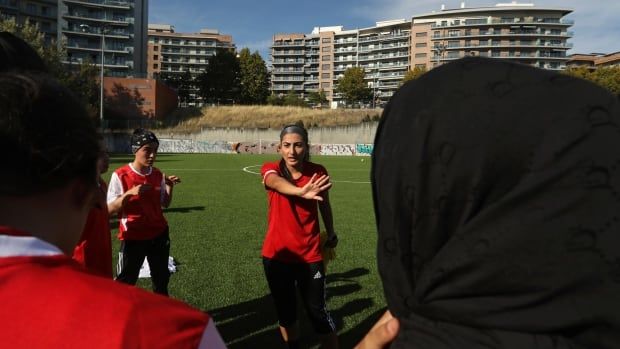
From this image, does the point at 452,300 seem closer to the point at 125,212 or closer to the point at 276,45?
the point at 125,212

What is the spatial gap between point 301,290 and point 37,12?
385ft

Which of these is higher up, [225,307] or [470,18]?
[470,18]

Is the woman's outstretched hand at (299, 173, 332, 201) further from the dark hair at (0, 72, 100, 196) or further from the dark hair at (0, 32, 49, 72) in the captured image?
the dark hair at (0, 72, 100, 196)

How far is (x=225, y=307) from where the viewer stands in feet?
20.3

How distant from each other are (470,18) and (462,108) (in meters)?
134

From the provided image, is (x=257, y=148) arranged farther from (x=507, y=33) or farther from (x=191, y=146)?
(x=507, y=33)

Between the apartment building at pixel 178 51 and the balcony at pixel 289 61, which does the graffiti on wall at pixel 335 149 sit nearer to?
the apartment building at pixel 178 51

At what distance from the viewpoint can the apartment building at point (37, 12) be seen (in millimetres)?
96875

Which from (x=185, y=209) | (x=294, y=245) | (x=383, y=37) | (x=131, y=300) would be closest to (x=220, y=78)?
(x=383, y=37)

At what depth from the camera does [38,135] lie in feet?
3.66

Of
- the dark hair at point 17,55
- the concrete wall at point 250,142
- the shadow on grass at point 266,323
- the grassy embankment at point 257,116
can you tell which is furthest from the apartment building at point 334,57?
the dark hair at point 17,55

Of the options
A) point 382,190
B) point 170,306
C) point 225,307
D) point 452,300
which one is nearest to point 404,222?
point 382,190

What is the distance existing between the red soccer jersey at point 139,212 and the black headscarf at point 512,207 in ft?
14.5

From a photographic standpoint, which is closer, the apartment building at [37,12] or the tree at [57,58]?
the tree at [57,58]
